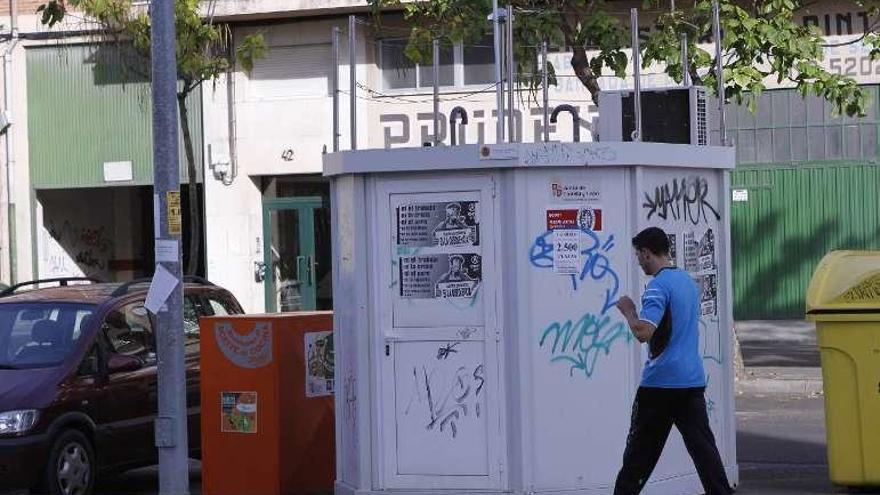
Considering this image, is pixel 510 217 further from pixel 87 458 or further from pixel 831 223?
pixel 831 223

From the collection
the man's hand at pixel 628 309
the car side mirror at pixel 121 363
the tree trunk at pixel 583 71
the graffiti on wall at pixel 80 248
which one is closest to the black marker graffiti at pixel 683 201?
the man's hand at pixel 628 309

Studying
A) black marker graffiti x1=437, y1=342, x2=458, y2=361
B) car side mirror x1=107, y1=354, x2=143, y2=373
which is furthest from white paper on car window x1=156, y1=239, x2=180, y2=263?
black marker graffiti x1=437, y1=342, x2=458, y2=361

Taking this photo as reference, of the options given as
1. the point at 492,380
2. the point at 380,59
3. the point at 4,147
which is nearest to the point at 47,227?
the point at 4,147

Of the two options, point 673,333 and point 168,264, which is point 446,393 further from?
point 168,264

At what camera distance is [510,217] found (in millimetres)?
8492

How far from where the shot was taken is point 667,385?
780 cm

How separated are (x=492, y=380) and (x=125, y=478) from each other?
4251 millimetres

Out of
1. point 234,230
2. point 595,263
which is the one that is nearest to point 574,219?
point 595,263

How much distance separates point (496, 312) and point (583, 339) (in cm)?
54

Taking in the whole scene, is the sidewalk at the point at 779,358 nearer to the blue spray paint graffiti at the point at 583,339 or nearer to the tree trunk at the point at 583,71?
the tree trunk at the point at 583,71

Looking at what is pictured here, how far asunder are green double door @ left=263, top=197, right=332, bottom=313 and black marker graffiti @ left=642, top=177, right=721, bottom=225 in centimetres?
1428

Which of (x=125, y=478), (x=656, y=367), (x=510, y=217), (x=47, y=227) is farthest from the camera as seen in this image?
(x=47, y=227)

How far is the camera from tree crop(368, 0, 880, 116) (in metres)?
14.6

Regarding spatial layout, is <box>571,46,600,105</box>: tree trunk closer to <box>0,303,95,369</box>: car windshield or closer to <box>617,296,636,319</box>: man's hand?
<box>0,303,95,369</box>: car windshield
